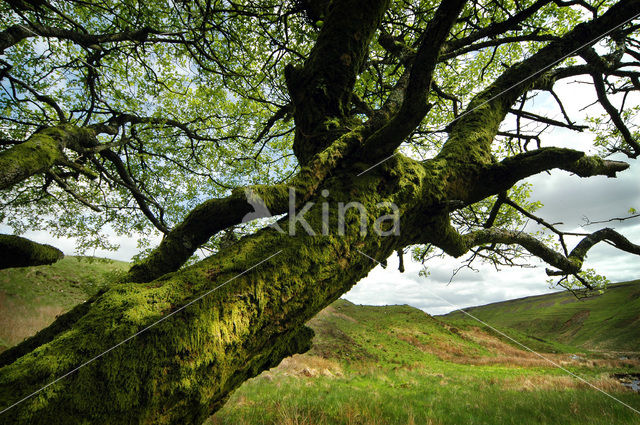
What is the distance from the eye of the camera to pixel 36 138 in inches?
165

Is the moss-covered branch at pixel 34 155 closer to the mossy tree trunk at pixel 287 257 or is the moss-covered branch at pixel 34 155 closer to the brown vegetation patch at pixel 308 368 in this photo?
the mossy tree trunk at pixel 287 257

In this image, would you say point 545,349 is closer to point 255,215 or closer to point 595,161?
point 595,161

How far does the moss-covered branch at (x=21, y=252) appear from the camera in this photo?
3367 mm

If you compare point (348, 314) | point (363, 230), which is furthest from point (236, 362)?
point (348, 314)

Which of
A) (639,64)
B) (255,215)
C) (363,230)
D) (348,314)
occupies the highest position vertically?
(639,64)

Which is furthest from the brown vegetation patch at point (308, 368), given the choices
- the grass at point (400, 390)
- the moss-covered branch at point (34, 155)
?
the moss-covered branch at point (34, 155)

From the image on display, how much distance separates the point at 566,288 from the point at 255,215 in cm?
784

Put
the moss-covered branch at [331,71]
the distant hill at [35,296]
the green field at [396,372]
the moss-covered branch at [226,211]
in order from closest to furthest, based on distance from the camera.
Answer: the moss-covered branch at [226,211] < the moss-covered branch at [331,71] < the green field at [396,372] < the distant hill at [35,296]

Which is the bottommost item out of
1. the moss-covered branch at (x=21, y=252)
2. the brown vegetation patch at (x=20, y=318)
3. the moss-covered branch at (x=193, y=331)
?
the brown vegetation patch at (x=20, y=318)

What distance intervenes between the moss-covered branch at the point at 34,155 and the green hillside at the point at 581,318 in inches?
1645

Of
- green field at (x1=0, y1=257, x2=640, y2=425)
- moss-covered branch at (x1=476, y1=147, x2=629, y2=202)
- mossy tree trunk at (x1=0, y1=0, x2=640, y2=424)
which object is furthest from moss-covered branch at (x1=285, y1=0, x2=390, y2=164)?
green field at (x1=0, y1=257, x2=640, y2=425)

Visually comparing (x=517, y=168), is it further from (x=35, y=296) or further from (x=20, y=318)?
(x=35, y=296)

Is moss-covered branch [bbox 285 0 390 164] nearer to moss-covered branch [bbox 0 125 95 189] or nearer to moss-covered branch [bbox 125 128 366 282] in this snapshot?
moss-covered branch [bbox 125 128 366 282]

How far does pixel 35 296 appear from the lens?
52.0 feet
